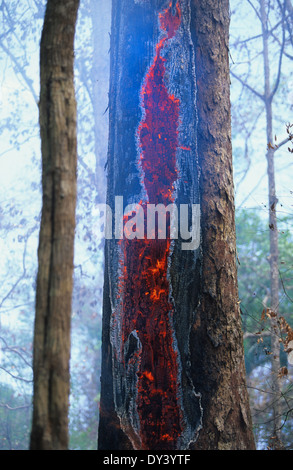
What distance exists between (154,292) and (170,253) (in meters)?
0.18

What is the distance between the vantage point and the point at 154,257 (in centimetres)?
200

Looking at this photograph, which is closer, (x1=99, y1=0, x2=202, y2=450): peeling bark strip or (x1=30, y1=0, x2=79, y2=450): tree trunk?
(x1=30, y1=0, x2=79, y2=450): tree trunk

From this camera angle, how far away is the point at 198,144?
2.12 metres

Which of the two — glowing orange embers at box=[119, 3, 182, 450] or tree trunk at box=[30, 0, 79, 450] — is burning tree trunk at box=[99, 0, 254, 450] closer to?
glowing orange embers at box=[119, 3, 182, 450]

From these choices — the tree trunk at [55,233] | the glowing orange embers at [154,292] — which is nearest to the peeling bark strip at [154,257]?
the glowing orange embers at [154,292]

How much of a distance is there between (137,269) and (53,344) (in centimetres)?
61

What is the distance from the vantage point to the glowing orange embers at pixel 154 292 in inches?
75.0

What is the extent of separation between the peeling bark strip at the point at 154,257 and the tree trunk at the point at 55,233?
0.47 metres

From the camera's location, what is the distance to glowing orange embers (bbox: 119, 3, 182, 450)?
6.25 ft

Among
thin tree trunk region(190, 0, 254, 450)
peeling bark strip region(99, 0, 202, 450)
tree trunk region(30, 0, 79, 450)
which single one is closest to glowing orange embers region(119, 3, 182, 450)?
peeling bark strip region(99, 0, 202, 450)

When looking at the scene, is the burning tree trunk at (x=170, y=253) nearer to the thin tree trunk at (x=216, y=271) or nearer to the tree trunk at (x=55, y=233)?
the thin tree trunk at (x=216, y=271)

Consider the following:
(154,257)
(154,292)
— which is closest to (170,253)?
(154,257)
